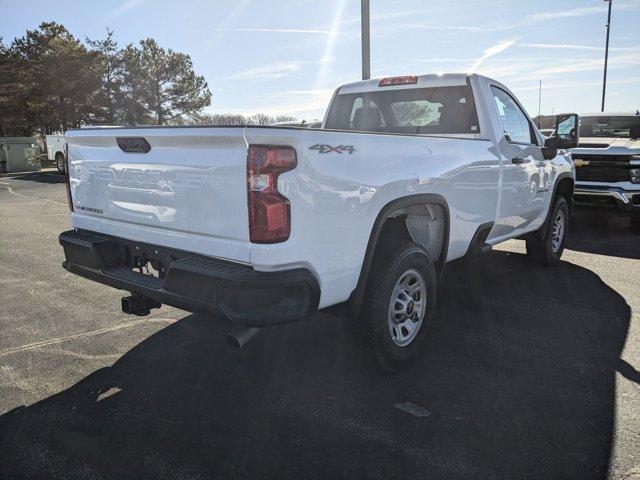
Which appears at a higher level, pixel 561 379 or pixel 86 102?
pixel 86 102

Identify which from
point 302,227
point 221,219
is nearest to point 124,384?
point 221,219

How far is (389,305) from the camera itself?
324 cm

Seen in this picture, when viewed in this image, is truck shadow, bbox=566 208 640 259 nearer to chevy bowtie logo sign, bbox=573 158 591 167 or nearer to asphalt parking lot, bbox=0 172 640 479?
chevy bowtie logo sign, bbox=573 158 591 167

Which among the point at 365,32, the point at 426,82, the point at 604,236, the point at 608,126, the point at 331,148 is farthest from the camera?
the point at 608,126

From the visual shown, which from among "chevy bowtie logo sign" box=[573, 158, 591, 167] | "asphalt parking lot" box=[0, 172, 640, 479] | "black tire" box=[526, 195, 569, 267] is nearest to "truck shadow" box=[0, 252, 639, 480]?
"asphalt parking lot" box=[0, 172, 640, 479]

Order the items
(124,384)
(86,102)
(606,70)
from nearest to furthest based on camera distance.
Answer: (124,384)
(606,70)
(86,102)

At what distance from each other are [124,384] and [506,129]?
13.0 ft

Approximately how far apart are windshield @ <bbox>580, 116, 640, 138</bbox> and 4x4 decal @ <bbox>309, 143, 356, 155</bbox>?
31.3 ft

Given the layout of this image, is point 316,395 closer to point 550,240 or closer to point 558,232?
point 550,240

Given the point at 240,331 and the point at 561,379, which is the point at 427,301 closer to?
the point at 561,379

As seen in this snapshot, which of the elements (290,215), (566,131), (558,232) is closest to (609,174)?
(558,232)

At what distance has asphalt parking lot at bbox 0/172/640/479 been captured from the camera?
2.52 meters

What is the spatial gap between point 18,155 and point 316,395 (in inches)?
1205

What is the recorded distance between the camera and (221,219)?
2691 mm
